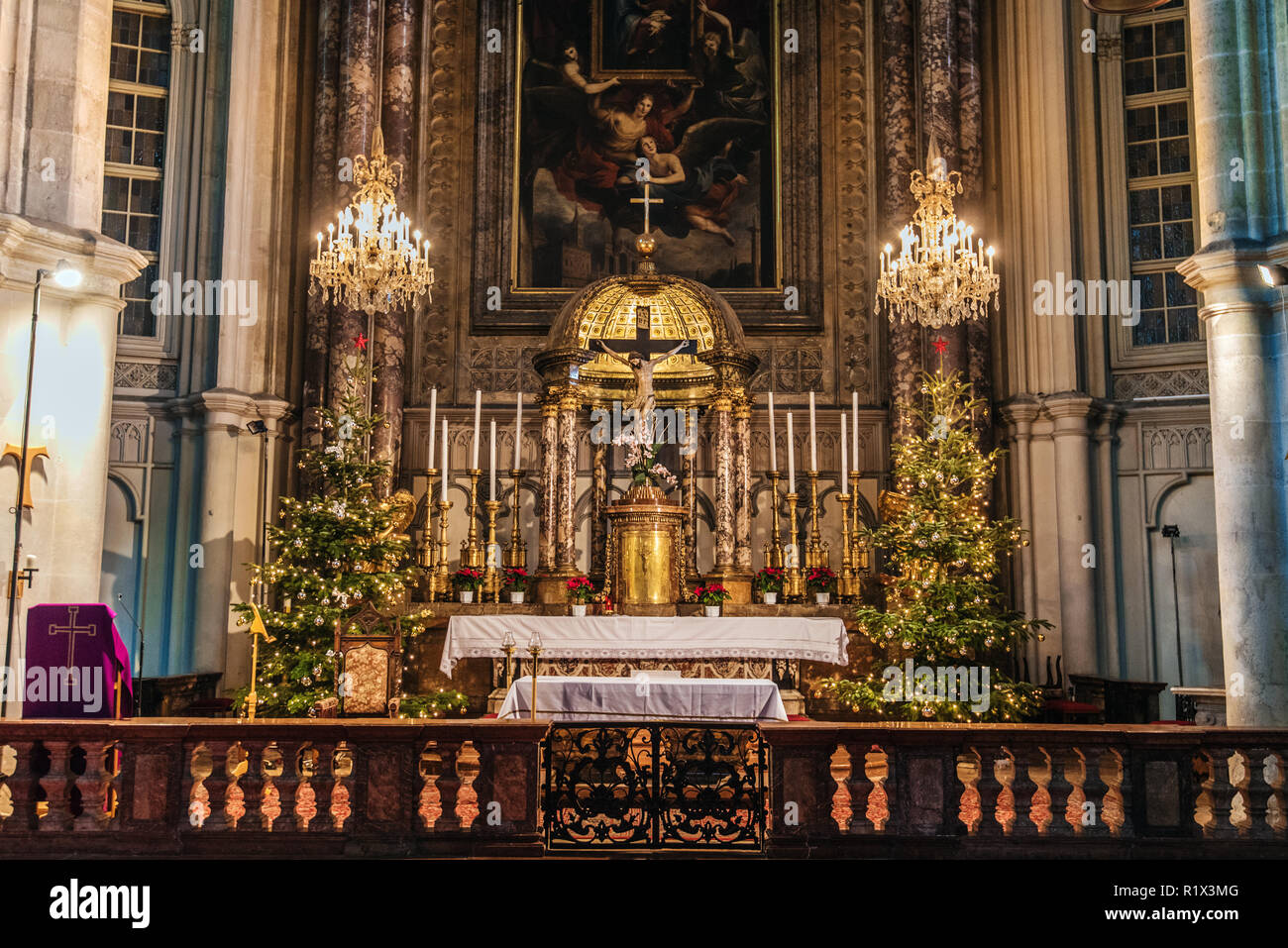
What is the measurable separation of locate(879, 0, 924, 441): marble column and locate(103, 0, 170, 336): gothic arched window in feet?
30.9

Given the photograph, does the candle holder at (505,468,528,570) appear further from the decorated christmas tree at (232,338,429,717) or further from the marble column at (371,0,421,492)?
the decorated christmas tree at (232,338,429,717)

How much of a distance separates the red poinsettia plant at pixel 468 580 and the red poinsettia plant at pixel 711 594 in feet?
8.16

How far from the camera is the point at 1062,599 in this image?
43.9 ft

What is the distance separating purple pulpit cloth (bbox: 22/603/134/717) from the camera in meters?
6.64

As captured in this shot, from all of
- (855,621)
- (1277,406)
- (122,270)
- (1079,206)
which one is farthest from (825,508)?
(122,270)

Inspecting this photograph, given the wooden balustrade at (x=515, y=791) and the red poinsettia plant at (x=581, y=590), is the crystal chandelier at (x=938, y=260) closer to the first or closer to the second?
the red poinsettia plant at (x=581, y=590)

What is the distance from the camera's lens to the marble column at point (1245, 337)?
8.59 metres

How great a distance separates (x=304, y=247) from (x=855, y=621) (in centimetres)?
849

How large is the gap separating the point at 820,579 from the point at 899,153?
5.78 m

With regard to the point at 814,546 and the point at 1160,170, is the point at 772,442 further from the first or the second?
the point at 1160,170

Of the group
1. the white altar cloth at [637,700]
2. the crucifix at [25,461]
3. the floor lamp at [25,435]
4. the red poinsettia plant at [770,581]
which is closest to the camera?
the floor lamp at [25,435]

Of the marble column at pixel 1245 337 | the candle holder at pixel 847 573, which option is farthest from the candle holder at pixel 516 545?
the marble column at pixel 1245 337

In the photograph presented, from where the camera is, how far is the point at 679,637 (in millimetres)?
11203

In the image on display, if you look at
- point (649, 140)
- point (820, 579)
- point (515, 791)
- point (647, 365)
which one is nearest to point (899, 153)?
point (649, 140)
